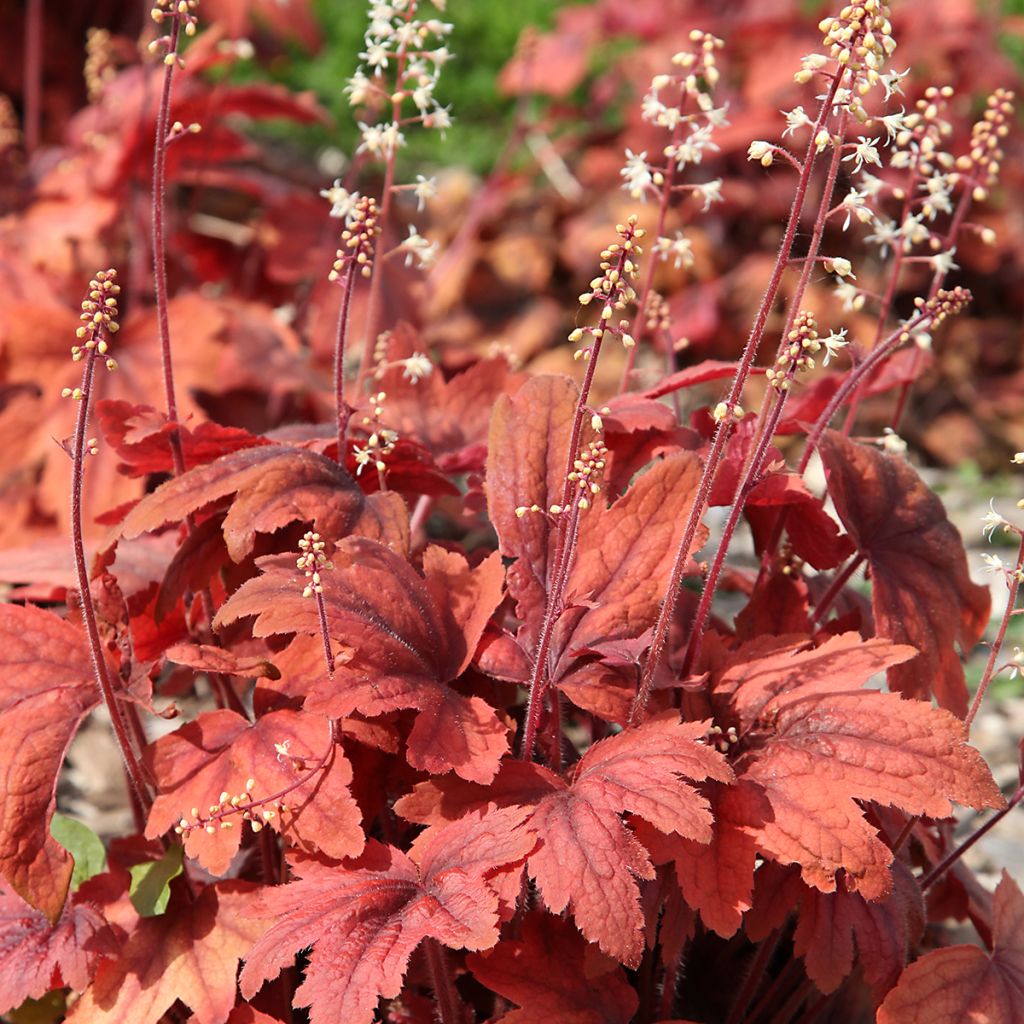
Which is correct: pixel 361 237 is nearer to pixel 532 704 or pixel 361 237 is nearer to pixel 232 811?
pixel 532 704

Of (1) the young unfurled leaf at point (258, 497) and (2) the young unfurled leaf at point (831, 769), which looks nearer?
(2) the young unfurled leaf at point (831, 769)

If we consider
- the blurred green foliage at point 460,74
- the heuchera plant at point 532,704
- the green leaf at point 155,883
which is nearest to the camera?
the heuchera plant at point 532,704

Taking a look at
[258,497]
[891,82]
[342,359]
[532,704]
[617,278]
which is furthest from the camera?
[342,359]

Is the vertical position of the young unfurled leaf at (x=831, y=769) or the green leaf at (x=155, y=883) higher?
the young unfurled leaf at (x=831, y=769)

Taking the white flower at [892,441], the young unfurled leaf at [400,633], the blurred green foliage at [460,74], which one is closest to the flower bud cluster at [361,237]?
the young unfurled leaf at [400,633]

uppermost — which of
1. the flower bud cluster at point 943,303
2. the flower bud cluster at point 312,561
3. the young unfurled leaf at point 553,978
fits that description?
the flower bud cluster at point 943,303

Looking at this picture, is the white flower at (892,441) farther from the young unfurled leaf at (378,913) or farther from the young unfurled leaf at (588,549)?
the young unfurled leaf at (378,913)

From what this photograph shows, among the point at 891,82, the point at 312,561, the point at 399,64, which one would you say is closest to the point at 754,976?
the point at 312,561

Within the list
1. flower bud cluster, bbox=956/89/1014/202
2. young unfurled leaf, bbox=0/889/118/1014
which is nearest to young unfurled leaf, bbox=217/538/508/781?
young unfurled leaf, bbox=0/889/118/1014
